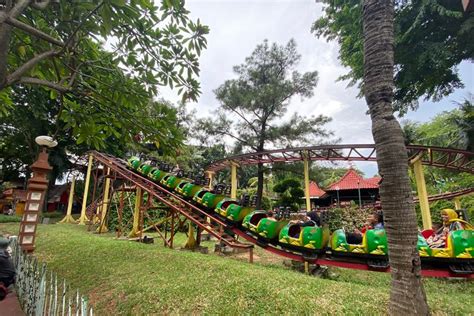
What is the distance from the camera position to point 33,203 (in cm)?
557

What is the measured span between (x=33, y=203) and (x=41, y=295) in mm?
3203

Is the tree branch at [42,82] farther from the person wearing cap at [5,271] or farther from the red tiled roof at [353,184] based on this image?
the red tiled roof at [353,184]

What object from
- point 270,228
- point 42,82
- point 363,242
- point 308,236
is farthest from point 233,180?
point 42,82

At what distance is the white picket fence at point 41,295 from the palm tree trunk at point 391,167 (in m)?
3.03

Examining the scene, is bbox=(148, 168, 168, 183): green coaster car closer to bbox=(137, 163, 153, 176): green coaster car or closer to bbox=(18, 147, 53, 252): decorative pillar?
bbox=(137, 163, 153, 176): green coaster car

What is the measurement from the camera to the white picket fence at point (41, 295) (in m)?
2.64

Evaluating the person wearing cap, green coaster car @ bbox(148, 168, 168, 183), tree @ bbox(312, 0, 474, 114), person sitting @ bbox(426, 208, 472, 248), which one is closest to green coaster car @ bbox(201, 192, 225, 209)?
green coaster car @ bbox(148, 168, 168, 183)

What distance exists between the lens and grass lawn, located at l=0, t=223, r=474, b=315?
133 inches

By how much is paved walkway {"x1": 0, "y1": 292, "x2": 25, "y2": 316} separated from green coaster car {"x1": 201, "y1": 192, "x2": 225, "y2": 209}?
519 cm

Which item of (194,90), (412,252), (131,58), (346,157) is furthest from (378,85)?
(346,157)

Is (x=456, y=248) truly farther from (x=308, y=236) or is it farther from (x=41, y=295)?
(x=41, y=295)

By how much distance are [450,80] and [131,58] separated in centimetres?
1089

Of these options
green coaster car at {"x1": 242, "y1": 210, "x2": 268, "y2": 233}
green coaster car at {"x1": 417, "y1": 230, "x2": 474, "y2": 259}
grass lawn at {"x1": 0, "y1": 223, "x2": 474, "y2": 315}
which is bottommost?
grass lawn at {"x1": 0, "y1": 223, "x2": 474, "y2": 315}

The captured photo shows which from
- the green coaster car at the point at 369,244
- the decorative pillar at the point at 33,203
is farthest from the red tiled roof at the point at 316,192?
the decorative pillar at the point at 33,203
